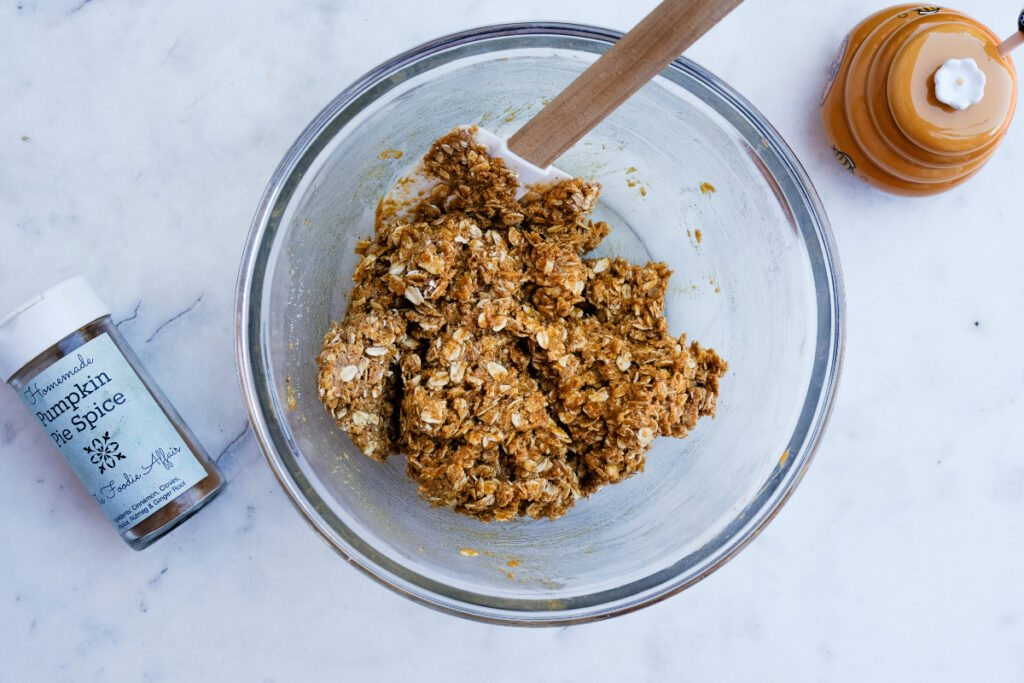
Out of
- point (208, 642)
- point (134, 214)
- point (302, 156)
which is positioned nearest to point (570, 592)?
point (208, 642)

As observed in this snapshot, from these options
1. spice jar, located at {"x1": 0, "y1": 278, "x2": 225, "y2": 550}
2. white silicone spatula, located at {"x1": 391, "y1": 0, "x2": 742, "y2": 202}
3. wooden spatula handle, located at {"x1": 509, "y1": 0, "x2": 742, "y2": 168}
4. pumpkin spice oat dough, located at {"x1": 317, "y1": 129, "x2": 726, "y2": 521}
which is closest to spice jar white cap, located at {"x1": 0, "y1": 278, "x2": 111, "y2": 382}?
spice jar, located at {"x1": 0, "y1": 278, "x2": 225, "y2": 550}

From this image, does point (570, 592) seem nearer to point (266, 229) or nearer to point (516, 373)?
point (516, 373)

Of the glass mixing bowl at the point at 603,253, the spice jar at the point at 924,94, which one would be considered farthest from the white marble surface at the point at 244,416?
the glass mixing bowl at the point at 603,253

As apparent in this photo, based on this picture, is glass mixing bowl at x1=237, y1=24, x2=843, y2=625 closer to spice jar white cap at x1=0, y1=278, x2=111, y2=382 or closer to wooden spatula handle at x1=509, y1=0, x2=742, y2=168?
wooden spatula handle at x1=509, y1=0, x2=742, y2=168

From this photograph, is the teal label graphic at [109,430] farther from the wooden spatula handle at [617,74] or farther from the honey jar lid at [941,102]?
the honey jar lid at [941,102]

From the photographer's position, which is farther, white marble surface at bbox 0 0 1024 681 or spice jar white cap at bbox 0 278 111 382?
white marble surface at bbox 0 0 1024 681

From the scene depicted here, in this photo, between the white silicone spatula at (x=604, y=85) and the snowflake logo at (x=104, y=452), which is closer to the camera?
the white silicone spatula at (x=604, y=85)
